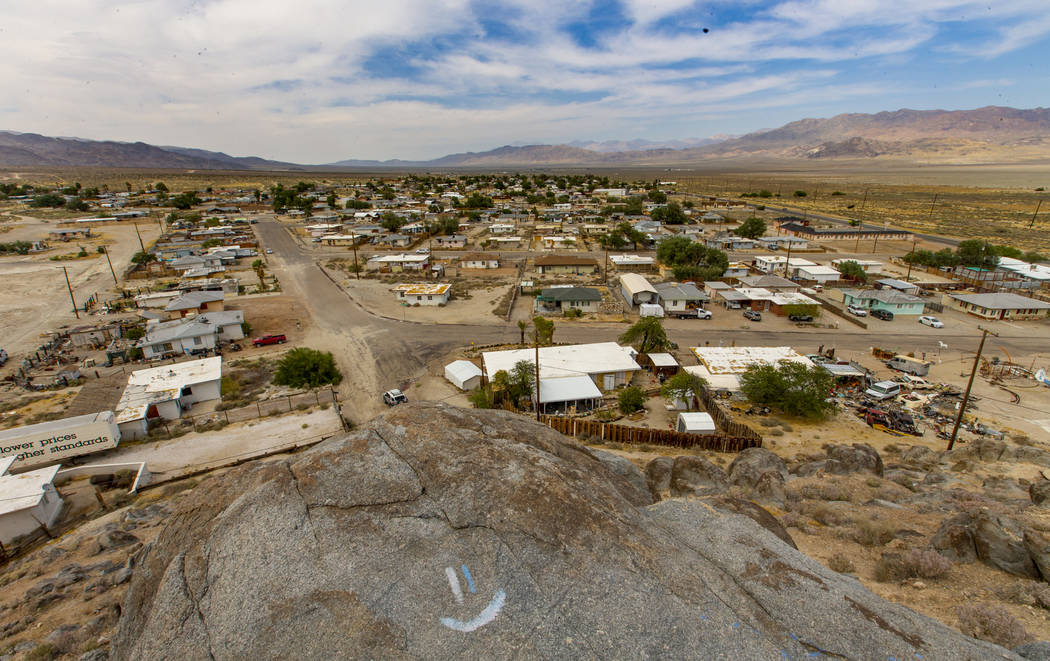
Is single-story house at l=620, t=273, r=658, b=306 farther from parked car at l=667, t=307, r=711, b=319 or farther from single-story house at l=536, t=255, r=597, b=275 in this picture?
single-story house at l=536, t=255, r=597, b=275

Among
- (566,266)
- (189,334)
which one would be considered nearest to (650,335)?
(566,266)

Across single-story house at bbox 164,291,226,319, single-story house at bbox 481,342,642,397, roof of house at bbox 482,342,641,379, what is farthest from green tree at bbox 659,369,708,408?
single-story house at bbox 164,291,226,319

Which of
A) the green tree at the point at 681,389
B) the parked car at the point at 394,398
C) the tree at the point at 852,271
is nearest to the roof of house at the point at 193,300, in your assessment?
the parked car at the point at 394,398

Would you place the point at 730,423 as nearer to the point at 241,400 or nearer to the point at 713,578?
the point at 713,578

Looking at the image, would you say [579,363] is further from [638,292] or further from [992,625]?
[992,625]

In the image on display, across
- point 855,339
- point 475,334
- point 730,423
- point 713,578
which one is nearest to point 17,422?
point 475,334

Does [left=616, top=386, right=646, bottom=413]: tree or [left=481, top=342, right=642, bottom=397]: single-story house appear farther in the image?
[left=481, top=342, right=642, bottom=397]: single-story house

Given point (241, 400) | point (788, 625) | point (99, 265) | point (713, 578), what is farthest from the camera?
point (99, 265)
